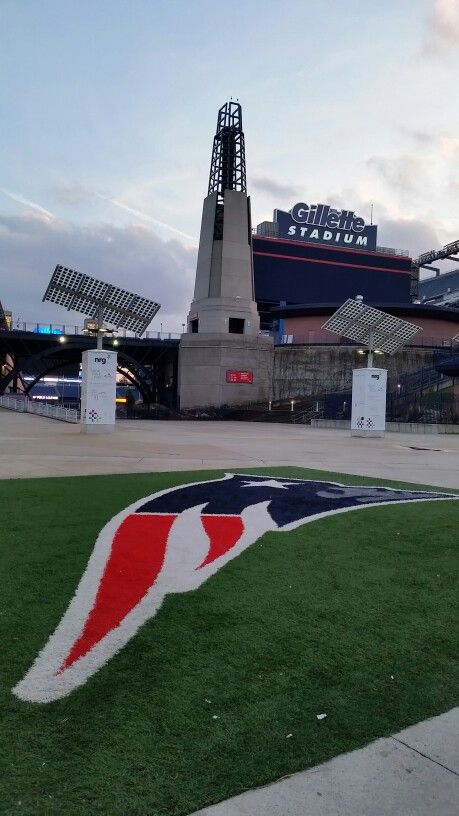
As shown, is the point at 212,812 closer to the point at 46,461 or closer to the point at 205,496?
the point at 205,496

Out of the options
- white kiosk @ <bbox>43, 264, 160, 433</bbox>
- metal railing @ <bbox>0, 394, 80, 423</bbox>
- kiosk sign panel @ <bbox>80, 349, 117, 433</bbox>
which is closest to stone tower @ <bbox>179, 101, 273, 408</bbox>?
metal railing @ <bbox>0, 394, 80, 423</bbox>

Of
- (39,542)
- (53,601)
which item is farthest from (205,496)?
(53,601)

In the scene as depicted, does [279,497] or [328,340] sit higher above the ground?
[328,340]

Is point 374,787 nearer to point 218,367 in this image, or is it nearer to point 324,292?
point 218,367

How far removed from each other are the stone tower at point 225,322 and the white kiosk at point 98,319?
80.4 ft

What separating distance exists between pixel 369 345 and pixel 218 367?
30.6 metres

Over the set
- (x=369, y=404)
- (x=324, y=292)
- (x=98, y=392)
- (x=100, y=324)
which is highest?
(x=324, y=292)

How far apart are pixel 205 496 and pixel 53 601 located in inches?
213

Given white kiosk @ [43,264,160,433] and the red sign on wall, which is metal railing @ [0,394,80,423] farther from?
the red sign on wall

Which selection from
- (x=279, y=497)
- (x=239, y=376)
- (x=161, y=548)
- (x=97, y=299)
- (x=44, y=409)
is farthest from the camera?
(x=239, y=376)

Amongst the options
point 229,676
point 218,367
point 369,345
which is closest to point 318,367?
point 218,367

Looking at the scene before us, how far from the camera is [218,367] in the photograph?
65.0 metres

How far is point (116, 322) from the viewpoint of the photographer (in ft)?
121

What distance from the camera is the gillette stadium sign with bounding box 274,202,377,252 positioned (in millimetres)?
99500
